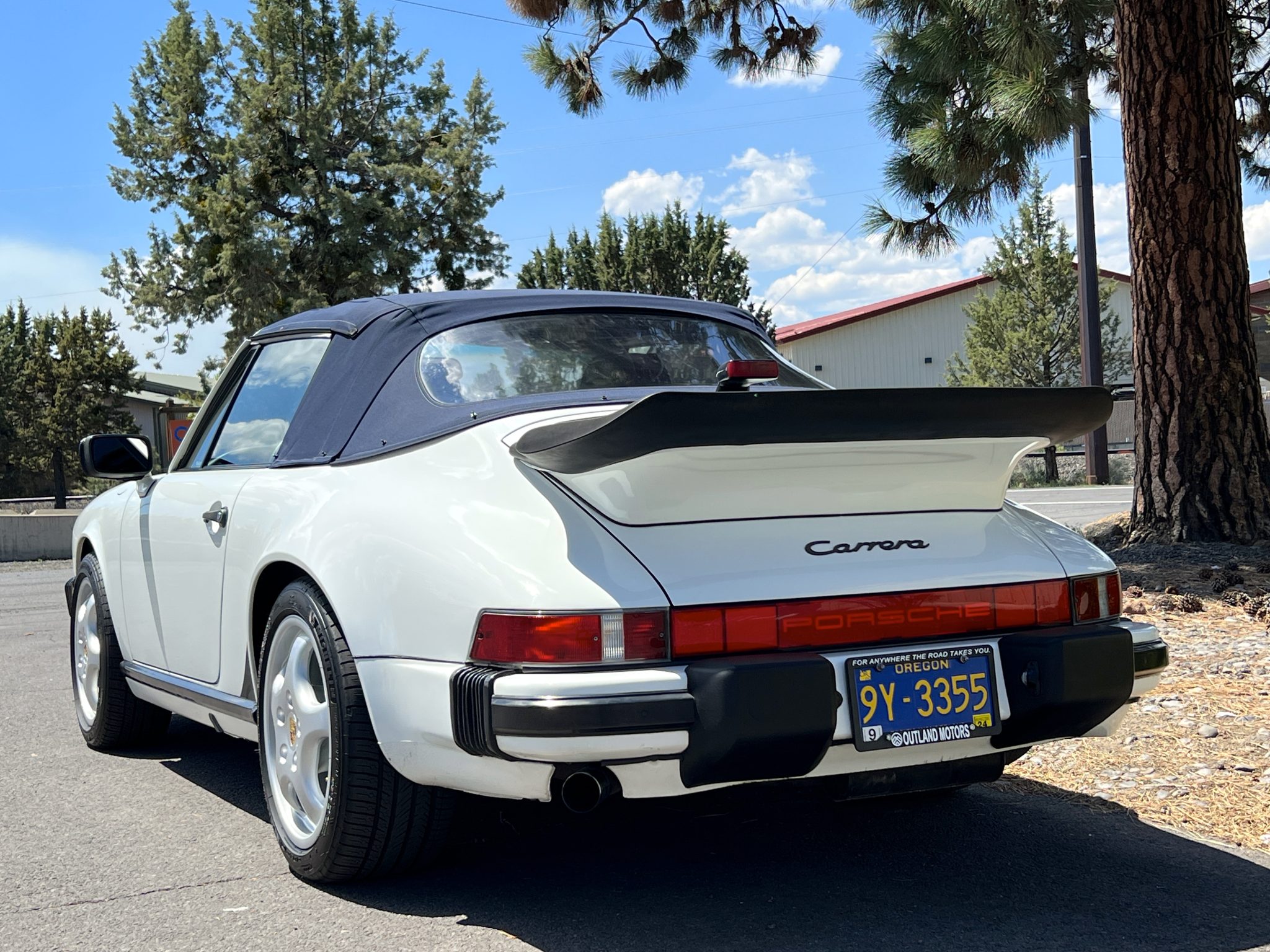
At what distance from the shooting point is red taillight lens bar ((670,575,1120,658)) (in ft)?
9.25

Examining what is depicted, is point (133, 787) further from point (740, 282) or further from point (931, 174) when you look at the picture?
point (740, 282)

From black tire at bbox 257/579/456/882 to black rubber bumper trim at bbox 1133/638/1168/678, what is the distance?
5.73 ft

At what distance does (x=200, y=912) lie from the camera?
3.21 m

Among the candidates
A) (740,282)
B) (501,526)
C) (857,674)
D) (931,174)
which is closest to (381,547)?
(501,526)

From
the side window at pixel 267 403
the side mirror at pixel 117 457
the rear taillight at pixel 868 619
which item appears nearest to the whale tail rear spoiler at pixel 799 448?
the rear taillight at pixel 868 619

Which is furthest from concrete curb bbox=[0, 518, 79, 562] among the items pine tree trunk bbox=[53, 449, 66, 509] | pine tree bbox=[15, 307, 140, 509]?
pine tree bbox=[15, 307, 140, 509]

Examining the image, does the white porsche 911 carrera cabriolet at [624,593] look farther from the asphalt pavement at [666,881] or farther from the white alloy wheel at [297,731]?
the asphalt pavement at [666,881]

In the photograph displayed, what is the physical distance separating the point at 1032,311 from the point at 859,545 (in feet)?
104

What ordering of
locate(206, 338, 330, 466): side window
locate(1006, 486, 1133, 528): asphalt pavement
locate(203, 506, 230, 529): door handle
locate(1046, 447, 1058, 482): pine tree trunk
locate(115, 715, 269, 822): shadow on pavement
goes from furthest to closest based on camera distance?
locate(1046, 447, 1058, 482): pine tree trunk
locate(1006, 486, 1133, 528): asphalt pavement
locate(115, 715, 269, 822): shadow on pavement
locate(206, 338, 330, 466): side window
locate(203, 506, 230, 529): door handle

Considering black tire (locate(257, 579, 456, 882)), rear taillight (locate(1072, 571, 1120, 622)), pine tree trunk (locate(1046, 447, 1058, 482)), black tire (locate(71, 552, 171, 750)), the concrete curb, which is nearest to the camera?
black tire (locate(257, 579, 456, 882))

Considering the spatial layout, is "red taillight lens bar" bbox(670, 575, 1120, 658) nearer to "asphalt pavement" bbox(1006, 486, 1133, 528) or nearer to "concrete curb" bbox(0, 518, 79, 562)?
"asphalt pavement" bbox(1006, 486, 1133, 528)

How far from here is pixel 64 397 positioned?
146ft

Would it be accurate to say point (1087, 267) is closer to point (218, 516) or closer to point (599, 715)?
point (218, 516)

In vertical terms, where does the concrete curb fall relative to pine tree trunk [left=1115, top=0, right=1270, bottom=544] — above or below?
below
